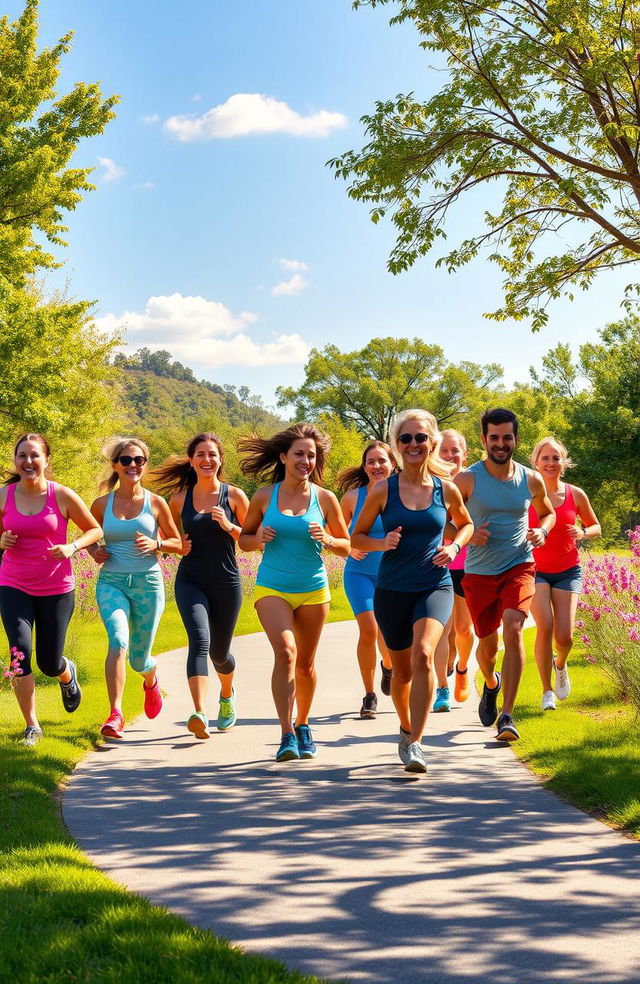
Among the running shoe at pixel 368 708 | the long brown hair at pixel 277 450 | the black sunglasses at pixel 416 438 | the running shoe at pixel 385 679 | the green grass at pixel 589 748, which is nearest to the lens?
the green grass at pixel 589 748

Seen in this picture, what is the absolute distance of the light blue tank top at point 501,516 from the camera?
7941mm

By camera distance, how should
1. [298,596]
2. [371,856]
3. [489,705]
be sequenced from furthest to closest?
[489,705] → [298,596] → [371,856]

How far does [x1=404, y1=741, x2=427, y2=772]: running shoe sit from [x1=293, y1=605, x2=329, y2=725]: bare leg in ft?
3.12

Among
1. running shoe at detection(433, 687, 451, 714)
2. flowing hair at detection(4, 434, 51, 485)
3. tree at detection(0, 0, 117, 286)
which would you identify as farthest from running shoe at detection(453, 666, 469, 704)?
tree at detection(0, 0, 117, 286)

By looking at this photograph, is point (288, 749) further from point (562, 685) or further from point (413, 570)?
point (562, 685)

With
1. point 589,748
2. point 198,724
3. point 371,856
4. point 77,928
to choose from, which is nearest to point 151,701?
point 198,724

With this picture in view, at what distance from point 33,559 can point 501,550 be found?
350 centimetres

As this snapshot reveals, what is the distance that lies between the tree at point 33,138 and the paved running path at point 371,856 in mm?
14970

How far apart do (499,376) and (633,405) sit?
1796 inches

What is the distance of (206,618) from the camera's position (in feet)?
27.0

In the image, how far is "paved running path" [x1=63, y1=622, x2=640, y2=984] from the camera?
3.86m

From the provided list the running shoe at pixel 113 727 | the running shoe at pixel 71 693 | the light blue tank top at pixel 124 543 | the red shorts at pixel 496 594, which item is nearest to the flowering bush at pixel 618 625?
the red shorts at pixel 496 594

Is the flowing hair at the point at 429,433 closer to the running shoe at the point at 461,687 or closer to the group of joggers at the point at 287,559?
the group of joggers at the point at 287,559

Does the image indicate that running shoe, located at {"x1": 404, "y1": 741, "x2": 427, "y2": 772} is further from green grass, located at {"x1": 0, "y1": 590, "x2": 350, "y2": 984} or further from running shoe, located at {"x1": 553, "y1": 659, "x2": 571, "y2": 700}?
running shoe, located at {"x1": 553, "y1": 659, "x2": 571, "y2": 700}
